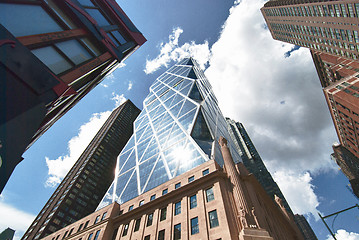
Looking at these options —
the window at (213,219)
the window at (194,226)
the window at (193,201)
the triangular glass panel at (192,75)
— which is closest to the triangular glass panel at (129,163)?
the window at (193,201)

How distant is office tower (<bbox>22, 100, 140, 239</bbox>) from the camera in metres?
62.8

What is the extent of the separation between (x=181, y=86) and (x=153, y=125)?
24.9 meters

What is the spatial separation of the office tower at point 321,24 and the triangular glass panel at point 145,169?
71.7 m

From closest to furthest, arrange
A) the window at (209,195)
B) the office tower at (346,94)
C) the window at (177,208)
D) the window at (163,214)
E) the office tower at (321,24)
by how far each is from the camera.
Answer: the window at (209,195)
the window at (177,208)
the window at (163,214)
the office tower at (321,24)
the office tower at (346,94)

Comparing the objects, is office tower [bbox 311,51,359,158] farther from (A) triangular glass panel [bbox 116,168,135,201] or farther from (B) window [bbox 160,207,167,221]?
(A) triangular glass panel [bbox 116,168,135,201]

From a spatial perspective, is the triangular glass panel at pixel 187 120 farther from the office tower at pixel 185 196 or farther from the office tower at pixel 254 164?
the office tower at pixel 254 164

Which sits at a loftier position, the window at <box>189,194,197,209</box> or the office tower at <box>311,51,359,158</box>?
the office tower at <box>311,51,359,158</box>

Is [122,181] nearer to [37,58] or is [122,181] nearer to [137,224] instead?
[137,224]

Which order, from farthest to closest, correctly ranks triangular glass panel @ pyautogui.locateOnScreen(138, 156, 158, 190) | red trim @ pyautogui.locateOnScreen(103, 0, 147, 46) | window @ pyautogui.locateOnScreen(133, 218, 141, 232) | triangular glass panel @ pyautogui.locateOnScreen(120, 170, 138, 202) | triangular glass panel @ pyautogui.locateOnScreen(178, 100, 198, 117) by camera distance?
triangular glass panel @ pyautogui.locateOnScreen(178, 100, 198, 117) → triangular glass panel @ pyautogui.locateOnScreen(138, 156, 158, 190) → triangular glass panel @ pyautogui.locateOnScreen(120, 170, 138, 202) → window @ pyautogui.locateOnScreen(133, 218, 141, 232) → red trim @ pyautogui.locateOnScreen(103, 0, 147, 46)

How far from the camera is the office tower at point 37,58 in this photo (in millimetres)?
7850

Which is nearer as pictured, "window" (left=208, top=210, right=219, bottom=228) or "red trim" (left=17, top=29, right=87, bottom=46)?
"red trim" (left=17, top=29, right=87, bottom=46)

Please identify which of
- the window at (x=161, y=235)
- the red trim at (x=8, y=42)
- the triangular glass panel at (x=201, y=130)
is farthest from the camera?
the triangular glass panel at (x=201, y=130)

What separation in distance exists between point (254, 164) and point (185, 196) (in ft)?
303

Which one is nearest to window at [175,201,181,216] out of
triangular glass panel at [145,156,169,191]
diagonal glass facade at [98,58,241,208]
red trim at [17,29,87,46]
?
diagonal glass facade at [98,58,241,208]
